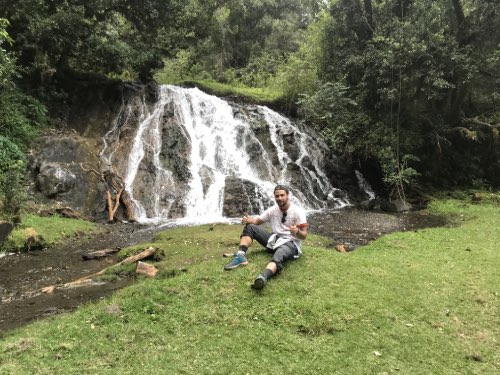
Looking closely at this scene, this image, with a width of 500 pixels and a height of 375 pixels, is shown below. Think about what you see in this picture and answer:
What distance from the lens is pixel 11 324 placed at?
21.8 feet

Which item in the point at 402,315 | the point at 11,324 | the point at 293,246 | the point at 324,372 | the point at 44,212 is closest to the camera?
the point at 324,372

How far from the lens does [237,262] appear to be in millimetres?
7480

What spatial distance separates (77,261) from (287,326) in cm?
697

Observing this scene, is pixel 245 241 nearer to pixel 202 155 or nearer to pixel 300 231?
pixel 300 231

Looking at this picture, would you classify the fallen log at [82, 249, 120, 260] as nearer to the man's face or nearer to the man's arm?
the man's face

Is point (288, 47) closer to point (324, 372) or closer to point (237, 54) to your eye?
point (237, 54)

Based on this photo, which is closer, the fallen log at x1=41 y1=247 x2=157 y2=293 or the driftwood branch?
the fallen log at x1=41 y1=247 x2=157 y2=293

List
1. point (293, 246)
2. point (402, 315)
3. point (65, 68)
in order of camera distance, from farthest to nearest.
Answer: point (65, 68), point (293, 246), point (402, 315)

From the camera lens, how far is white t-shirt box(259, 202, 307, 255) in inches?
296

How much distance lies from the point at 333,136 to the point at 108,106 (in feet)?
41.1

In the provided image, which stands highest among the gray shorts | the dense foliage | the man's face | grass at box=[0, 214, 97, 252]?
the dense foliage

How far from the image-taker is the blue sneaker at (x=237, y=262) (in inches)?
290

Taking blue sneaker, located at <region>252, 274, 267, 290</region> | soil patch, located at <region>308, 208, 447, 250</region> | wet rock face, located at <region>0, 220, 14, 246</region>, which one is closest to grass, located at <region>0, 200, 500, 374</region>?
blue sneaker, located at <region>252, 274, 267, 290</region>

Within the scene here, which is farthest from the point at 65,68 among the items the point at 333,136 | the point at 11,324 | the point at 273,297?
the point at 273,297
